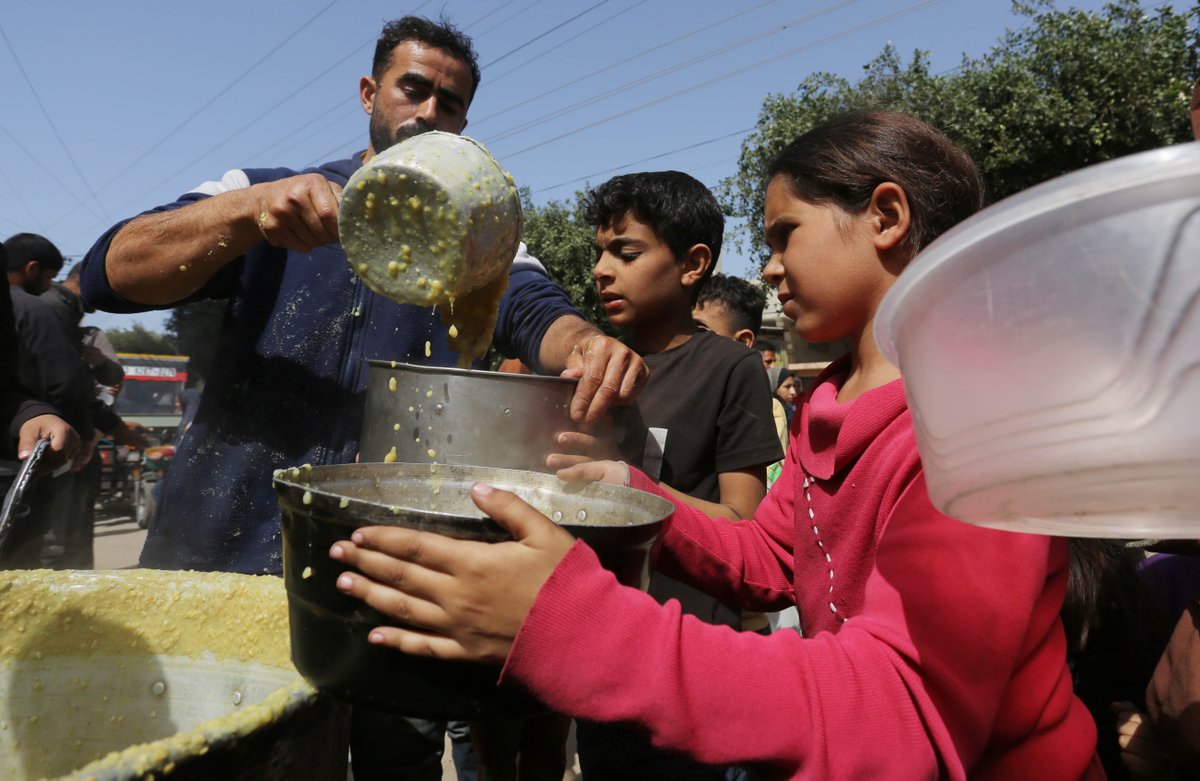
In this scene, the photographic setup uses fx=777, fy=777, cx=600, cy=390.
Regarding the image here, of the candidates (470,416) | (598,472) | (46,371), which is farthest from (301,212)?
(46,371)

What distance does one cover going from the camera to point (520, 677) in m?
0.93

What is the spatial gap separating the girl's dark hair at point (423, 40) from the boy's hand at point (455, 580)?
2.32 m

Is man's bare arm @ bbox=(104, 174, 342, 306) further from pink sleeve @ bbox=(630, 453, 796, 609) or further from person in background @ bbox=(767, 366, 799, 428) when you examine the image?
person in background @ bbox=(767, 366, 799, 428)

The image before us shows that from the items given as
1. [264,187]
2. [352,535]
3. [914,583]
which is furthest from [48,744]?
[914,583]

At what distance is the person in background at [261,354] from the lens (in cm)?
198

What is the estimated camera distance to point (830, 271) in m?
1.52

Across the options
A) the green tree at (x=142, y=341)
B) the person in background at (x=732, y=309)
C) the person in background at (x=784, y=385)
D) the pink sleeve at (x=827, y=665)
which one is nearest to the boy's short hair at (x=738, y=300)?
the person in background at (x=732, y=309)

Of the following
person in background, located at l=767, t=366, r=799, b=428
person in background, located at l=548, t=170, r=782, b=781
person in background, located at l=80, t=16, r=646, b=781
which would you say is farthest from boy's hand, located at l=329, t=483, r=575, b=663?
person in background, located at l=767, t=366, r=799, b=428

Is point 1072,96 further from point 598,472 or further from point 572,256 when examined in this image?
point 598,472

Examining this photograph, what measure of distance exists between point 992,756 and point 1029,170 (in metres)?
16.7

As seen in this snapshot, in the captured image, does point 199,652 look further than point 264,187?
No

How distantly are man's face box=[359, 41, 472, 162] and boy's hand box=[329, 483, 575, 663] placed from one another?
6.78 ft

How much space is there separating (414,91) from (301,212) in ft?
4.20

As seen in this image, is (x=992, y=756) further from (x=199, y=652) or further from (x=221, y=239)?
(x=221, y=239)
